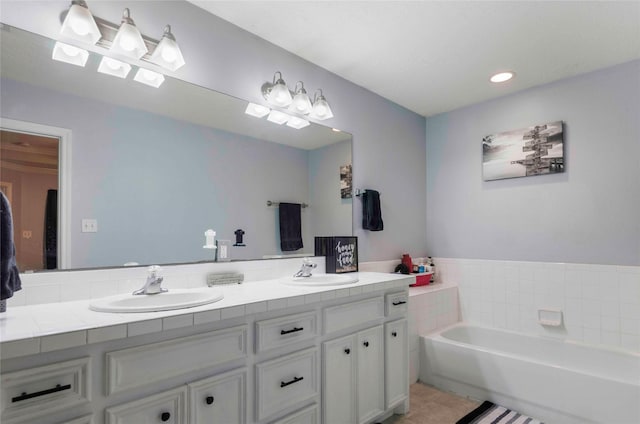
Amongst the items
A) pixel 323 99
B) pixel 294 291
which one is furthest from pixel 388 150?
pixel 294 291

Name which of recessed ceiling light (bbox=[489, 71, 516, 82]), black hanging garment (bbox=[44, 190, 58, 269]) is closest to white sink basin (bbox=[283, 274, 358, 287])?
black hanging garment (bbox=[44, 190, 58, 269])

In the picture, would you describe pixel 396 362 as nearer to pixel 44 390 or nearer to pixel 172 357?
pixel 172 357

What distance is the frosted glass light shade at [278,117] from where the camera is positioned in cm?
218

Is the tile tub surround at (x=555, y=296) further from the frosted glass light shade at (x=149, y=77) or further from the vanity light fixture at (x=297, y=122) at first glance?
the frosted glass light shade at (x=149, y=77)

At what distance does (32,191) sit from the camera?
1.35 metres

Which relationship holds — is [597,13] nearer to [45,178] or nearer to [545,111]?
[545,111]

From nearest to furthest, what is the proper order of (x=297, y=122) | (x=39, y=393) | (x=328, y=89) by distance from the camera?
(x=39, y=393) → (x=297, y=122) → (x=328, y=89)

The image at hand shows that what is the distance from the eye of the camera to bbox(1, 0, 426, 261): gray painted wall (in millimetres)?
1602

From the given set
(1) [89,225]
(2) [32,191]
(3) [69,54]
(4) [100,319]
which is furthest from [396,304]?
(3) [69,54]

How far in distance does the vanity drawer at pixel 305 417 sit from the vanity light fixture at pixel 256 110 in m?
1.63

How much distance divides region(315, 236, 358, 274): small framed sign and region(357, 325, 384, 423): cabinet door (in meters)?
0.54

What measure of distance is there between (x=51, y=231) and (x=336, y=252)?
1.58 metres

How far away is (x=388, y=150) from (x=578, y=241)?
1.61m

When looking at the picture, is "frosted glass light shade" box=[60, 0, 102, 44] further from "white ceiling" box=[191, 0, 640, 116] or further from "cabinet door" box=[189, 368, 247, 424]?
"cabinet door" box=[189, 368, 247, 424]
